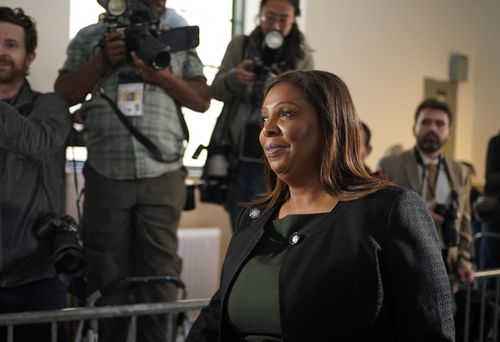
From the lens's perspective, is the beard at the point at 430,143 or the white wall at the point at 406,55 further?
the white wall at the point at 406,55

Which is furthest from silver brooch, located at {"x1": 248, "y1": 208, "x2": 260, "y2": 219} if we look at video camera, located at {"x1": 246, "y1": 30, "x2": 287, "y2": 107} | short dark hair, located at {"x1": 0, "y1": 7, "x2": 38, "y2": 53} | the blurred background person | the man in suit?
the man in suit

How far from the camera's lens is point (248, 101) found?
121 inches

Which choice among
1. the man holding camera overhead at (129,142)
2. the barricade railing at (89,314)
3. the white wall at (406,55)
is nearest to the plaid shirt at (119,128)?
the man holding camera overhead at (129,142)

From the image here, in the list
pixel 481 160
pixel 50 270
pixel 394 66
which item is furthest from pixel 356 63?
pixel 50 270

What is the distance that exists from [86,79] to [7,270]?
29.1 inches

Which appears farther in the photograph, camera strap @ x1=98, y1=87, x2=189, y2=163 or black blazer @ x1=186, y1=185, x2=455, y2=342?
camera strap @ x1=98, y1=87, x2=189, y2=163

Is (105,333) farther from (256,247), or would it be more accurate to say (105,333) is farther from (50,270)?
(256,247)

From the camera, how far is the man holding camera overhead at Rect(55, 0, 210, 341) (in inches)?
100

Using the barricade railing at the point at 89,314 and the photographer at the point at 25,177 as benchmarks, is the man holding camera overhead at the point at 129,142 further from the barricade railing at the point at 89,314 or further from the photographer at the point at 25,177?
the barricade railing at the point at 89,314

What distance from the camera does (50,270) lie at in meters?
2.41

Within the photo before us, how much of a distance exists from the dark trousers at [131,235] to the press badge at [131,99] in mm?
268

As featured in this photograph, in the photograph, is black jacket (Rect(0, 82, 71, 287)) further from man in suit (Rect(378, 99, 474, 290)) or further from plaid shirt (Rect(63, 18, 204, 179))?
A: man in suit (Rect(378, 99, 474, 290))

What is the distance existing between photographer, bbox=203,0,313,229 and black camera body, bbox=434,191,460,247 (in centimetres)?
92

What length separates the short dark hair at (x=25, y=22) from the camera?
238 cm
